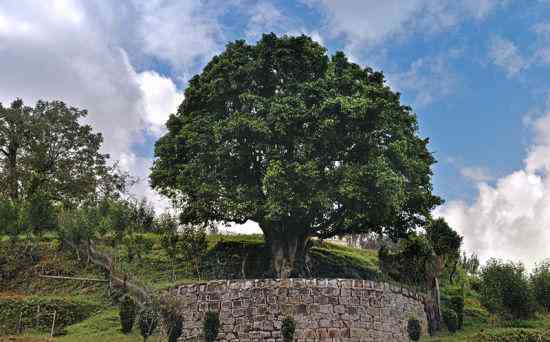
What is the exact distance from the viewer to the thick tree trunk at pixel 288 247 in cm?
3281

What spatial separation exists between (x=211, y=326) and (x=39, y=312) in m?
11.9

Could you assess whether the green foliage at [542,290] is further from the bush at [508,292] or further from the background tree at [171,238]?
the background tree at [171,238]

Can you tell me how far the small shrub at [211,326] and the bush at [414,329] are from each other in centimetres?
940

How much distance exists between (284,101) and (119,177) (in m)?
26.5

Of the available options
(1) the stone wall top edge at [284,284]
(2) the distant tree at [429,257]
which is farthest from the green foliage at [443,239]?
(1) the stone wall top edge at [284,284]

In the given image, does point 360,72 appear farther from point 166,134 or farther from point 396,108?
point 166,134

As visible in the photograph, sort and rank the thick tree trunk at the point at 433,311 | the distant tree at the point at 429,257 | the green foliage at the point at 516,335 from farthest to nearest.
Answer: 1. the distant tree at the point at 429,257
2. the thick tree trunk at the point at 433,311
3. the green foliage at the point at 516,335

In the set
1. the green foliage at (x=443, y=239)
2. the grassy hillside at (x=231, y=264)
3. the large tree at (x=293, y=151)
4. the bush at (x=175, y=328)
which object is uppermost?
the large tree at (x=293, y=151)

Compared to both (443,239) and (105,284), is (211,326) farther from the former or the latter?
(443,239)

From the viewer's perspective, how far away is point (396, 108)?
114ft

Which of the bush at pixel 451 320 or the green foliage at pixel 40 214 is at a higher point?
the green foliage at pixel 40 214

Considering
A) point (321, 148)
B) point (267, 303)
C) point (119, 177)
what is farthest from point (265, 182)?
point (119, 177)

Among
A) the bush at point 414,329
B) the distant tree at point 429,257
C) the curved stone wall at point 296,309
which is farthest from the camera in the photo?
the distant tree at point 429,257

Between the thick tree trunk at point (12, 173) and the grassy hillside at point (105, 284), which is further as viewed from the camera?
the thick tree trunk at point (12, 173)
